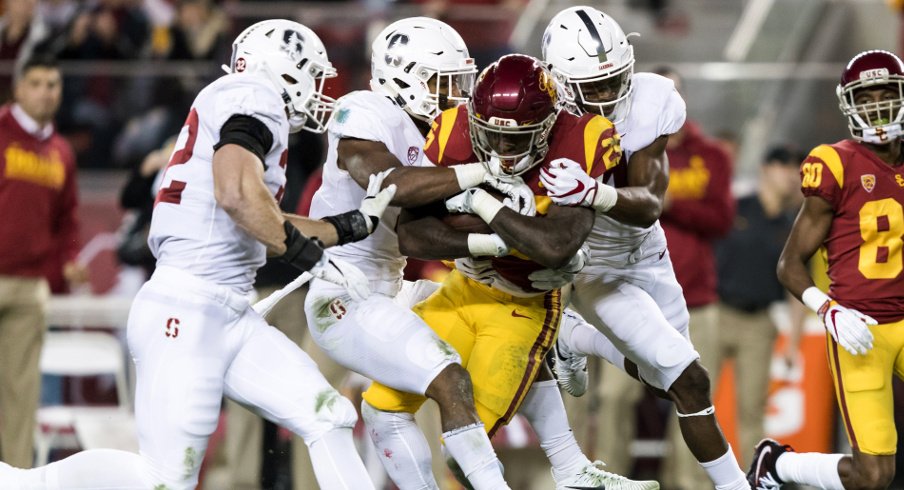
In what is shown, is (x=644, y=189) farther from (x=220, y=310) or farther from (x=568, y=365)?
(x=220, y=310)

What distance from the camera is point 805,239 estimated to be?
5.59 m

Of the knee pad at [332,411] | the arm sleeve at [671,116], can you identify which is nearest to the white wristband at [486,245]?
the knee pad at [332,411]

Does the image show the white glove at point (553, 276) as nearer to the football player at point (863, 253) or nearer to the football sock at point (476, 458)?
the football sock at point (476, 458)

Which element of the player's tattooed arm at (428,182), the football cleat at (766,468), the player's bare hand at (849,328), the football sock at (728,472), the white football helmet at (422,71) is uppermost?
the white football helmet at (422,71)

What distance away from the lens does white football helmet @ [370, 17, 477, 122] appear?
524 cm

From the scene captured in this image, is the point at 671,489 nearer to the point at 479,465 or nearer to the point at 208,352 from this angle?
the point at 479,465

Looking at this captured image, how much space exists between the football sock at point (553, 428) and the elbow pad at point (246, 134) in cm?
164

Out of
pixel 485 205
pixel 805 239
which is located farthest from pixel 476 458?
pixel 805 239

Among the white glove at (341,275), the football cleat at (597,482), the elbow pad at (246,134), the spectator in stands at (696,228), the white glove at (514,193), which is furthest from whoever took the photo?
the spectator in stands at (696,228)

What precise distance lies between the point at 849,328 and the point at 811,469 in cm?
70

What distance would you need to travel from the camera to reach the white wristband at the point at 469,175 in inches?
187

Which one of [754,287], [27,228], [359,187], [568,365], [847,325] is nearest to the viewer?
[359,187]

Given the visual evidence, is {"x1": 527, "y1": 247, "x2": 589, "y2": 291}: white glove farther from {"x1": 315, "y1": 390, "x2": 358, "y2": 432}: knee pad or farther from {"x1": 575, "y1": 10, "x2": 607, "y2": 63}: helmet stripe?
{"x1": 315, "y1": 390, "x2": 358, "y2": 432}: knee pad

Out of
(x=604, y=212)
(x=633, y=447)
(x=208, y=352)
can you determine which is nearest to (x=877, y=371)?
(x=604, y=212)
